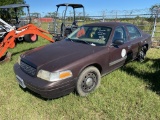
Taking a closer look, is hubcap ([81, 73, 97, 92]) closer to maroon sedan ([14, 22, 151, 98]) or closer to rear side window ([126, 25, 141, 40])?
maroon sedan ([14, 22, 151, 98])

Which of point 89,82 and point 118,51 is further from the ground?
point 118,51

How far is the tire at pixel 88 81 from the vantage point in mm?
3721

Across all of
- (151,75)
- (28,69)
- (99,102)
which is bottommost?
(99,102)

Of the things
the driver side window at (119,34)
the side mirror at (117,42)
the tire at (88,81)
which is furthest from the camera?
the driver side window at (119,34)

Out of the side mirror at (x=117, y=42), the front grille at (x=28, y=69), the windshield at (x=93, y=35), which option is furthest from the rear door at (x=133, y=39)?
the front grille at (x=28, y=69)

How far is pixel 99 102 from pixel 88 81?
1.68 ft

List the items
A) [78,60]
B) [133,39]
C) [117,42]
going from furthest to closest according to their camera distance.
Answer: [133,39] → [117,42] → [78,60]

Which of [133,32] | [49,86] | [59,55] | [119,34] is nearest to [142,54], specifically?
[133,32]

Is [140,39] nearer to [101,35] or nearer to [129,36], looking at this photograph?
[129,36]

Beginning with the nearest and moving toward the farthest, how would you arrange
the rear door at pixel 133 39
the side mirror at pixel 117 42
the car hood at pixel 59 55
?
the car hood at pixel 59 55, the side mirror at pixel 117 42, the rear door at pixel 133 39

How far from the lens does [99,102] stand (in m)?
3.69

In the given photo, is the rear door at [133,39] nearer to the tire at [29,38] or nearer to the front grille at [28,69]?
the front grille at [28,69]

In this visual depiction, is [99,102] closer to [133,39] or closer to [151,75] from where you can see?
[151,75]

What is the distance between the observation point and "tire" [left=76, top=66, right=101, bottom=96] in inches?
147
